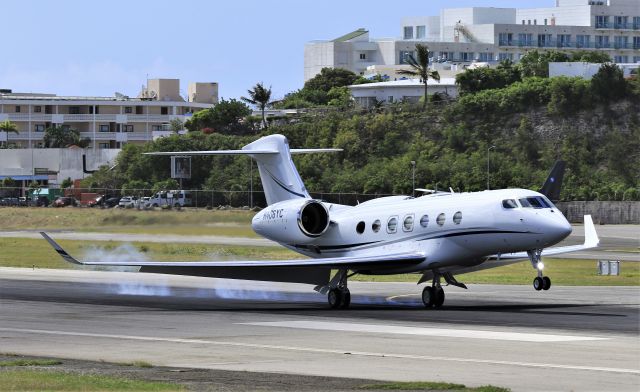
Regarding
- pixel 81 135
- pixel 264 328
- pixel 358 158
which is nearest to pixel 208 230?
pixel 264 328

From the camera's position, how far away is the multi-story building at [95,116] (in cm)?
19062

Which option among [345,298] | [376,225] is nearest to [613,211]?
[376,225]

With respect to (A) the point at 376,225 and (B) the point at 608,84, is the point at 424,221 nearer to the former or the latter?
(A) the point at 376,225

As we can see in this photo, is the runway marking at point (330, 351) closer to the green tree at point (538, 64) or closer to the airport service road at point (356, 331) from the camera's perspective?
the airport service road at point (356, 331)

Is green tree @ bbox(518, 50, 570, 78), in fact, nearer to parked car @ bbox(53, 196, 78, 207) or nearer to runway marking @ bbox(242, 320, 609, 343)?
parked car @ bbox(53, 196, 78, 207)

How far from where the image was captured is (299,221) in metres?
42.1

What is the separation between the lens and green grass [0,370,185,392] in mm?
21906

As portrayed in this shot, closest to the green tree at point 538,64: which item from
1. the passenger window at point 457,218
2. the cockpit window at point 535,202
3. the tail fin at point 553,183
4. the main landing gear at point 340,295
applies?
the tail fin at point 553,183

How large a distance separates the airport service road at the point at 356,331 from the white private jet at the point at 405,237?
1.16 metres

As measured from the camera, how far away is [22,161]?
512 ft

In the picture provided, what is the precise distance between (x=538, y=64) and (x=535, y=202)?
127918 millimetres

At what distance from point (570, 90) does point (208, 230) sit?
333ft

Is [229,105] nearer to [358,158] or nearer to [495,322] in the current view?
[358,158]

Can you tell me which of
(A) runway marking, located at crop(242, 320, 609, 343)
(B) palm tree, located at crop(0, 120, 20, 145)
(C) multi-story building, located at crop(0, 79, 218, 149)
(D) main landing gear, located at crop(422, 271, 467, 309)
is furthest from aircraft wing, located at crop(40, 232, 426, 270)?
→ (B) palm tree, located at crop(0, 120, 20, 145)
